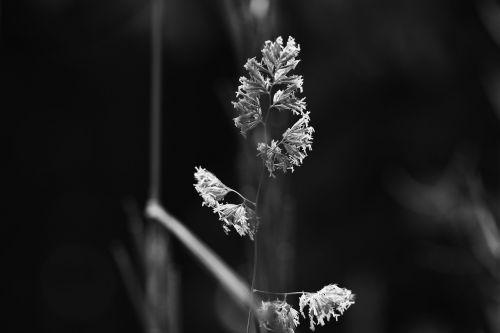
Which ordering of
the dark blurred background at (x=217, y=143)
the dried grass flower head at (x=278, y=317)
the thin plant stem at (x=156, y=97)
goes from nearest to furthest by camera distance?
the dried grass flower head at (x=278, y=317) → the thin plant stem at (x=156, y=97) → the dark blurred background at (x=217, y=143)

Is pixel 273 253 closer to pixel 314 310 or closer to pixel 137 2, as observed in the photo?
pixel 314 310

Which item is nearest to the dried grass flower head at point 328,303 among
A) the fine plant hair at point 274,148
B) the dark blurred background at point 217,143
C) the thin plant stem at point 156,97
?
the fine plant hair at point 274,148

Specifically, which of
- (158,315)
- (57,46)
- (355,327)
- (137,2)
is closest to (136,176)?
(57,46)

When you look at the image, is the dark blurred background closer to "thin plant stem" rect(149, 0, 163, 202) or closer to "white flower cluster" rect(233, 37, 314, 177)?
"thin plant stem" rect(149, 0, 163, 202)

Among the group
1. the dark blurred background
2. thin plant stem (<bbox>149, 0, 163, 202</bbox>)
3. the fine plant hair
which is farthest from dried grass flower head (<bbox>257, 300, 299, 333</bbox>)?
the dark blurred background

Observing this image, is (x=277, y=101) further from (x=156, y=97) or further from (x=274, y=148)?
(x=156, y=97)

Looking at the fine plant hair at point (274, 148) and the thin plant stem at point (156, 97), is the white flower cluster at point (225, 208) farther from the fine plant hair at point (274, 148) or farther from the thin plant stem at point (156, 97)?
the thin plant stem at point (156, 97)
